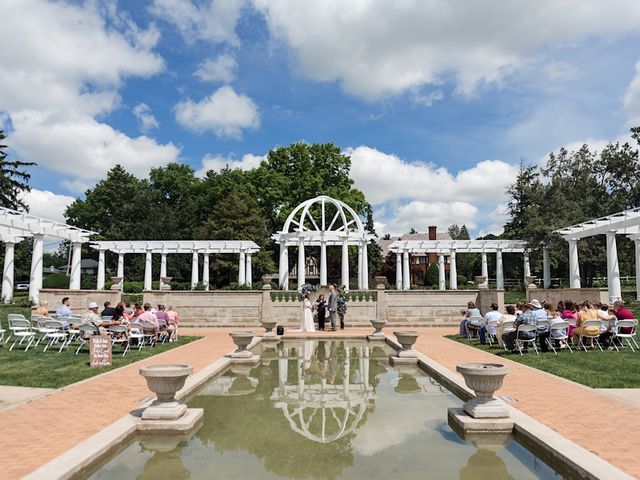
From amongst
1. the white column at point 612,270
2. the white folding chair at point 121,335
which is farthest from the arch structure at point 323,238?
the white folding chair at point 121,335

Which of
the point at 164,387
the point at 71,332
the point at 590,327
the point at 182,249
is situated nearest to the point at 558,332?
the point at 590,327

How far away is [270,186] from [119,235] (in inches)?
877

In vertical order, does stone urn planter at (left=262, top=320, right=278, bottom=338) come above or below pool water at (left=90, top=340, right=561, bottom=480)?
above

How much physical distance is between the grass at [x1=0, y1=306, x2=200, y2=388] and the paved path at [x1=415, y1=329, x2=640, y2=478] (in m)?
8.69

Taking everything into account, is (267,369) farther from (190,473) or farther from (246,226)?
(246,226)

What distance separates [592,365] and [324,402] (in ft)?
23.7

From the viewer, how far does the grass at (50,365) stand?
417 inches

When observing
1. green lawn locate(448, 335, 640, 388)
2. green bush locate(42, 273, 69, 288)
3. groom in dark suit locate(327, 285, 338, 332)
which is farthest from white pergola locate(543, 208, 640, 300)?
green bush locate(42, 273, 69, 288)

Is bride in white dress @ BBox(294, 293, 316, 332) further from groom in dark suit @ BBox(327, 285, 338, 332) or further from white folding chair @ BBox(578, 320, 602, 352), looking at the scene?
white folding chair @ BBox(578, 320, 602, 352)

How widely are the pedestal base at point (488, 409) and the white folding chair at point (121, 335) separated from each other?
10.8m

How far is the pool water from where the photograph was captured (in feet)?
18.7

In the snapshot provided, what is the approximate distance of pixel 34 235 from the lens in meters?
34.5

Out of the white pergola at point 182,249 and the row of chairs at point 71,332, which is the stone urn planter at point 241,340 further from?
the white pergola at point 182,249

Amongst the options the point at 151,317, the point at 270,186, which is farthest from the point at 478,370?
the point at 270,186
